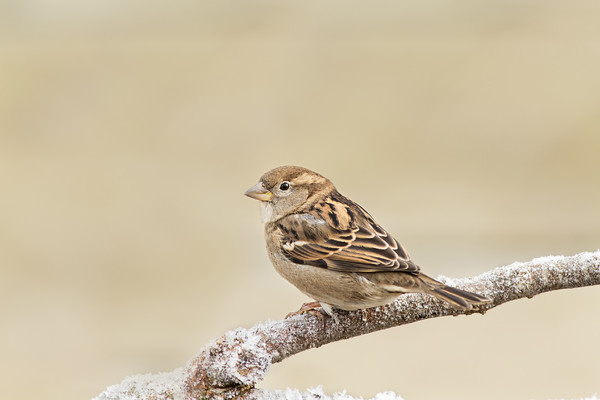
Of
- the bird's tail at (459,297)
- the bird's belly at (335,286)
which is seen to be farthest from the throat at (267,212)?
the bird's tail at (459,297)

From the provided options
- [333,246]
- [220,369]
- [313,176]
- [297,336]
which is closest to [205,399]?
[220,369]

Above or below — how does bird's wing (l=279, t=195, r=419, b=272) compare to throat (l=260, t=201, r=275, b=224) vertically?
below

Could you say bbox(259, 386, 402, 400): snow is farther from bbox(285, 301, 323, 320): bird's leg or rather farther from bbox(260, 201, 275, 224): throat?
bbox(260, 201, 275, 224): throat

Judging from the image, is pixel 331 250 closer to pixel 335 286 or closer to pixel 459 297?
pixel 335 286

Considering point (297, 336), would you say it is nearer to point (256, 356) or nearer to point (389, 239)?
point (256, 356)

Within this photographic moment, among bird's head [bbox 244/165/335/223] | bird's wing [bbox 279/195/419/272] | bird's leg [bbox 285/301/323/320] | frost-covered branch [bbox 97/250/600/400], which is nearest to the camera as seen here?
frost-covered branch [bbox 97/250/600/400]

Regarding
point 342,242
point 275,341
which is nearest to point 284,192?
point 342,242

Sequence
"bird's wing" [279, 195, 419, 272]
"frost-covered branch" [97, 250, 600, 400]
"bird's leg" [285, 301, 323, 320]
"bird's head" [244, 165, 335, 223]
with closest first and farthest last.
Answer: "frost-covered branch" [97, 250, 600, 400] < "bird's leg" [285, 301, 323, 320] < "bird's wing" [279, 195, 419, 272] < "bird's head" [244, 165, 335, 223]

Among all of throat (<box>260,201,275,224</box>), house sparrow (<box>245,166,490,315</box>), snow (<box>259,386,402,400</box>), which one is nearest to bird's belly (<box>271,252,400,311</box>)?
house sparrow (<box>245,166,490,315</box>)
